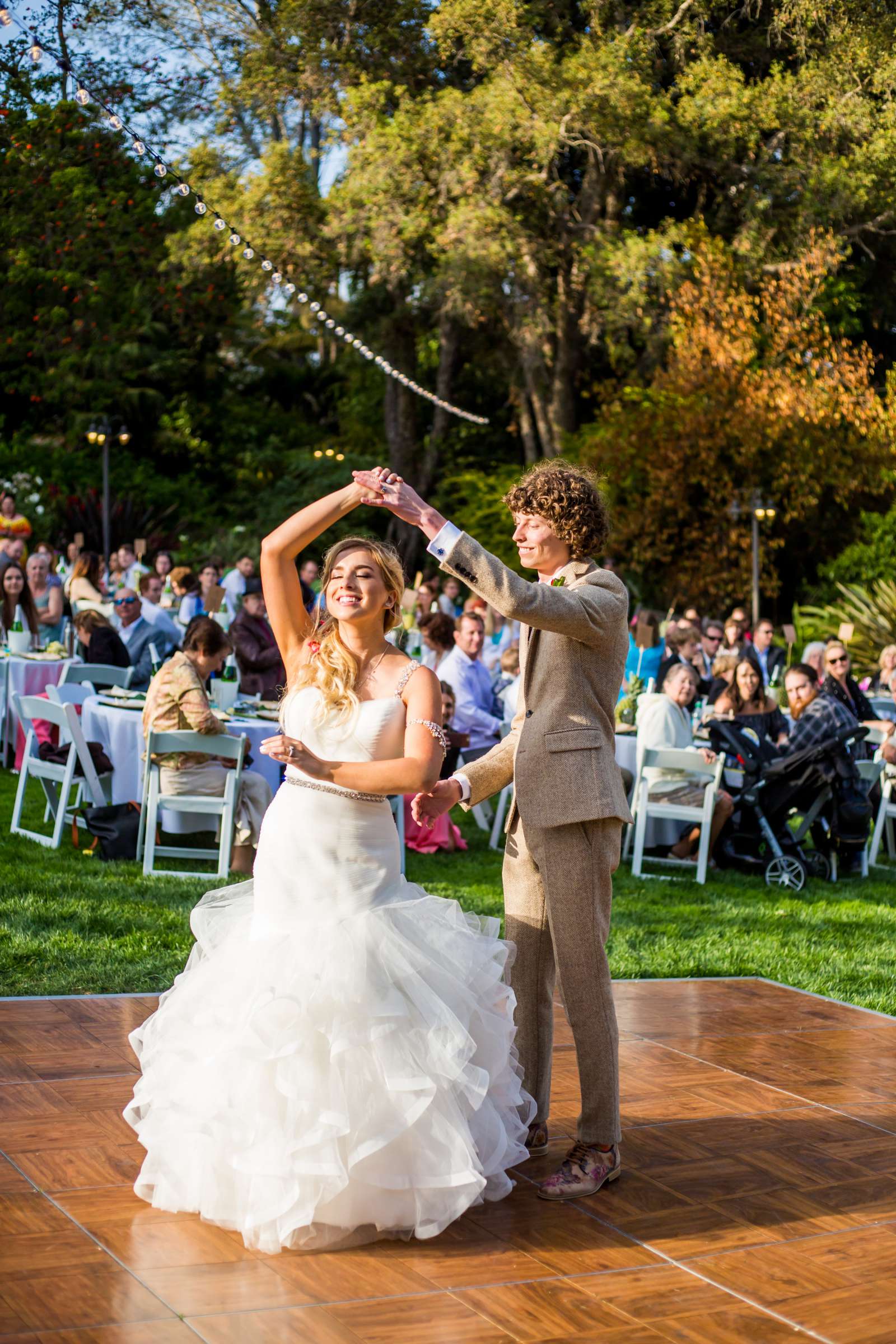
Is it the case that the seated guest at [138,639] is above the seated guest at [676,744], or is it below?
above

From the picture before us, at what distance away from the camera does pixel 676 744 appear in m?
8.93

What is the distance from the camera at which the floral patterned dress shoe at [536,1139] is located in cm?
392

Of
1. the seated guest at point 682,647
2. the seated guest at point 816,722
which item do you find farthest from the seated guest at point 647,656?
the seated guest at point 816,722

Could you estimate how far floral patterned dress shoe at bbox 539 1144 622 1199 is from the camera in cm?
362

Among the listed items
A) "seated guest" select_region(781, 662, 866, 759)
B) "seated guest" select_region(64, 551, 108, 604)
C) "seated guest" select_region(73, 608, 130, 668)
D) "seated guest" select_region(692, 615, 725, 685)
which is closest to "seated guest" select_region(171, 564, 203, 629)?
"seated guest" select_region(64, 551, 108, 604)

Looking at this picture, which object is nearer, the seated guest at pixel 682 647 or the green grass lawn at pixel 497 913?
the green grass lawn at pixel 497 913

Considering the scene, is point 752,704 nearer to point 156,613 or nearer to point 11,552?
point 156,613

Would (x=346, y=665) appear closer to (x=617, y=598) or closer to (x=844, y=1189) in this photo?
(x=617, y=598)

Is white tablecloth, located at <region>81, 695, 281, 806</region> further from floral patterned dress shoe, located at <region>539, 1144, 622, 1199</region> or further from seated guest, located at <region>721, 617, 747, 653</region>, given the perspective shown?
seated guest, located at <region>721, 617, 747, 653</region>

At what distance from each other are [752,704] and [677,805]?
145 cm

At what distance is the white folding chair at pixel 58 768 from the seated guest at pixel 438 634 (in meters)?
2.44

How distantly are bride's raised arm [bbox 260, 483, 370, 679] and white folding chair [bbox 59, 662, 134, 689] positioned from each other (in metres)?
6.57

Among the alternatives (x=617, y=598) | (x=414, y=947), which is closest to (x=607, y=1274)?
(x=414, y=947)

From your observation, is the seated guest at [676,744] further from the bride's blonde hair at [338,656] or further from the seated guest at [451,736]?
the bride's blonde hair at [338,656]
